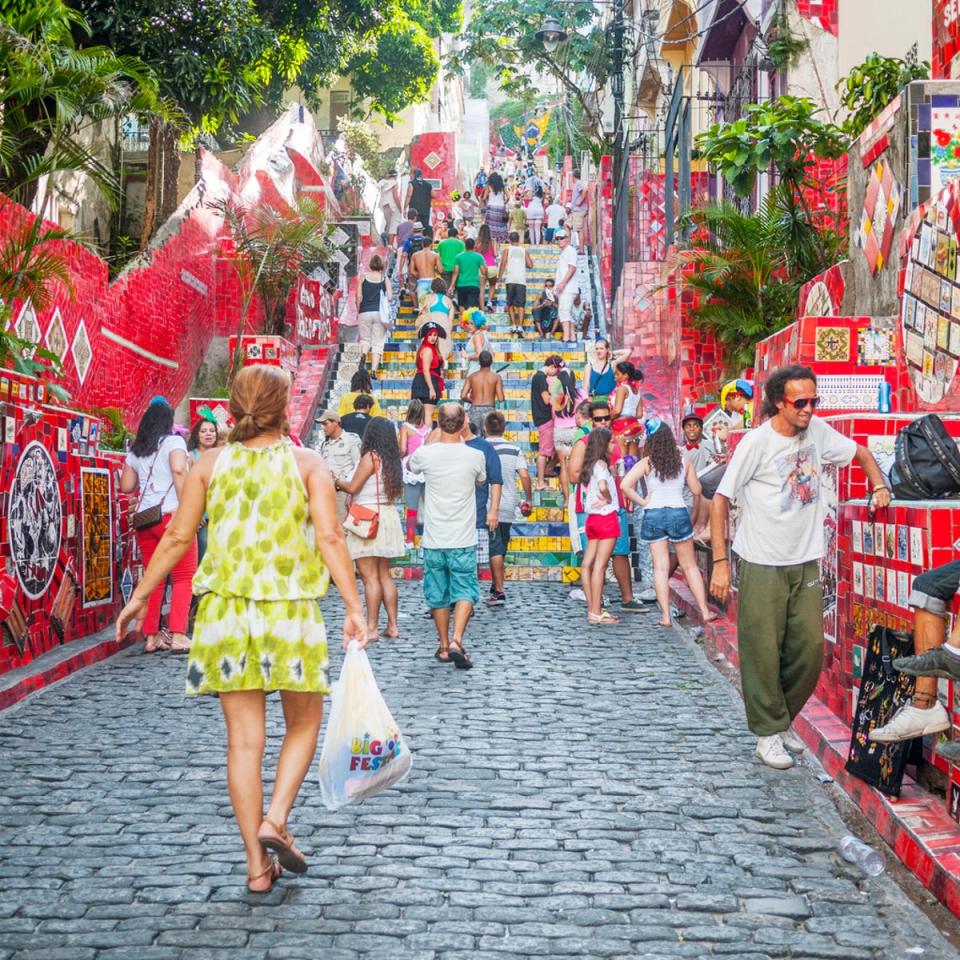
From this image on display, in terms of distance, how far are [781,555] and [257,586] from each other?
2818 mm

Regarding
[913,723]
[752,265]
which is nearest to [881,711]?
[913,723]

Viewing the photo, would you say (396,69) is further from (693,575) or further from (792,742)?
(792,742)

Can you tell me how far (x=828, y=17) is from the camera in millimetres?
15992

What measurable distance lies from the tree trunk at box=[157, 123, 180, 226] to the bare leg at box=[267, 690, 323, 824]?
1579cm

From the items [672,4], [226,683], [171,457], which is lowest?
[226,683]

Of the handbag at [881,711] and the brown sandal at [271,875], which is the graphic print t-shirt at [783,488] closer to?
the handbag at [881,711]

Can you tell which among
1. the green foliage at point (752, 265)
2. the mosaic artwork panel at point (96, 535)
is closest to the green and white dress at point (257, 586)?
the mosaic artwork panel at point (96, 535)

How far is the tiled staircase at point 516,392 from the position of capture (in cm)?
1489

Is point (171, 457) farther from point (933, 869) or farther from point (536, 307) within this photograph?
point (536, 307)

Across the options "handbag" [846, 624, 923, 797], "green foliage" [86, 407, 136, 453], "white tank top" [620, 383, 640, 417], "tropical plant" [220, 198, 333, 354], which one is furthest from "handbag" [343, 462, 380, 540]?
"tropical plant" [220, 198, 333, 354]

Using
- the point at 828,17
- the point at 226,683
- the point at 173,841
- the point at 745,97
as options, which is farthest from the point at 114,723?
the point at 745,97

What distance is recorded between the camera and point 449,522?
31.6ft

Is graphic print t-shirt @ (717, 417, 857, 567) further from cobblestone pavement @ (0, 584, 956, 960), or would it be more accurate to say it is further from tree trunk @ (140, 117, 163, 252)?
tree trunk @ (140, 117, 163, 252)

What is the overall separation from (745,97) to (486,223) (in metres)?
9.72
